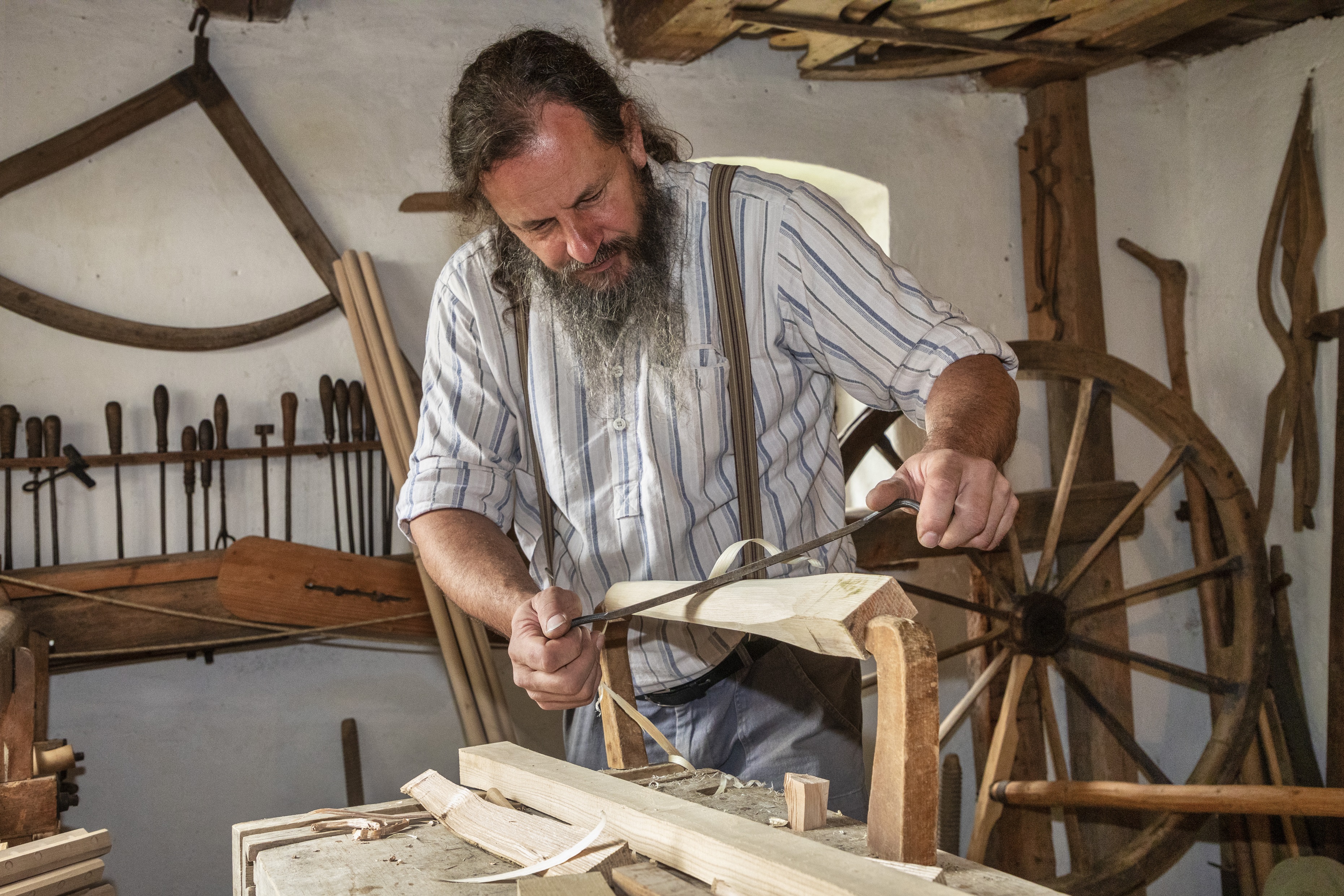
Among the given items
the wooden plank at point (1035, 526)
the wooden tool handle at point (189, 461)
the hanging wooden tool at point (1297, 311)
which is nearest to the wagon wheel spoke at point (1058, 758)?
the wooden plank at point (1035, 526)

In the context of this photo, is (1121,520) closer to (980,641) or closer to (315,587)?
(980,641)

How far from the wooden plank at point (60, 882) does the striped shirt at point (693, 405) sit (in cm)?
59

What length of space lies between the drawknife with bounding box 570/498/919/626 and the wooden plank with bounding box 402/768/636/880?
215 mm

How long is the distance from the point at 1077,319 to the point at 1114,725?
1.18 metres

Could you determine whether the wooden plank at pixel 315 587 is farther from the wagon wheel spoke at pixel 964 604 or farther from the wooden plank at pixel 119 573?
the wagon wheel spoke at pixel 964 604

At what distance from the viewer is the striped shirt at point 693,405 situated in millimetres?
1370

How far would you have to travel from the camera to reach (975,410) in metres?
1.19

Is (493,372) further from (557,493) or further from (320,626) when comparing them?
(320,626)

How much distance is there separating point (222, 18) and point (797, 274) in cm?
181

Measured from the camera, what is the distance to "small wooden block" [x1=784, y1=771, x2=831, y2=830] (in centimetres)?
94

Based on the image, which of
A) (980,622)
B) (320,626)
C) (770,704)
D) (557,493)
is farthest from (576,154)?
(980,622)

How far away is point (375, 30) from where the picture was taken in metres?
2.61

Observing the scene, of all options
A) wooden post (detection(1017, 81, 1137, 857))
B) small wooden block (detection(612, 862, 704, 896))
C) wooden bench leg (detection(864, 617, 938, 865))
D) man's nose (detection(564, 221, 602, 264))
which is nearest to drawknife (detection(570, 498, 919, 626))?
wooden bench leg (detection(864, 617, 938, 865))

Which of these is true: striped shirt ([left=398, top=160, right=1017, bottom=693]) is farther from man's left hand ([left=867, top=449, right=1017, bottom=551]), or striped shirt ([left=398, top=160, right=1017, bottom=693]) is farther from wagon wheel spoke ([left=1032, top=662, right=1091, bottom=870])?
wagon wheel spoke ([left=1032, top=662, right=1091, bottom=870])
